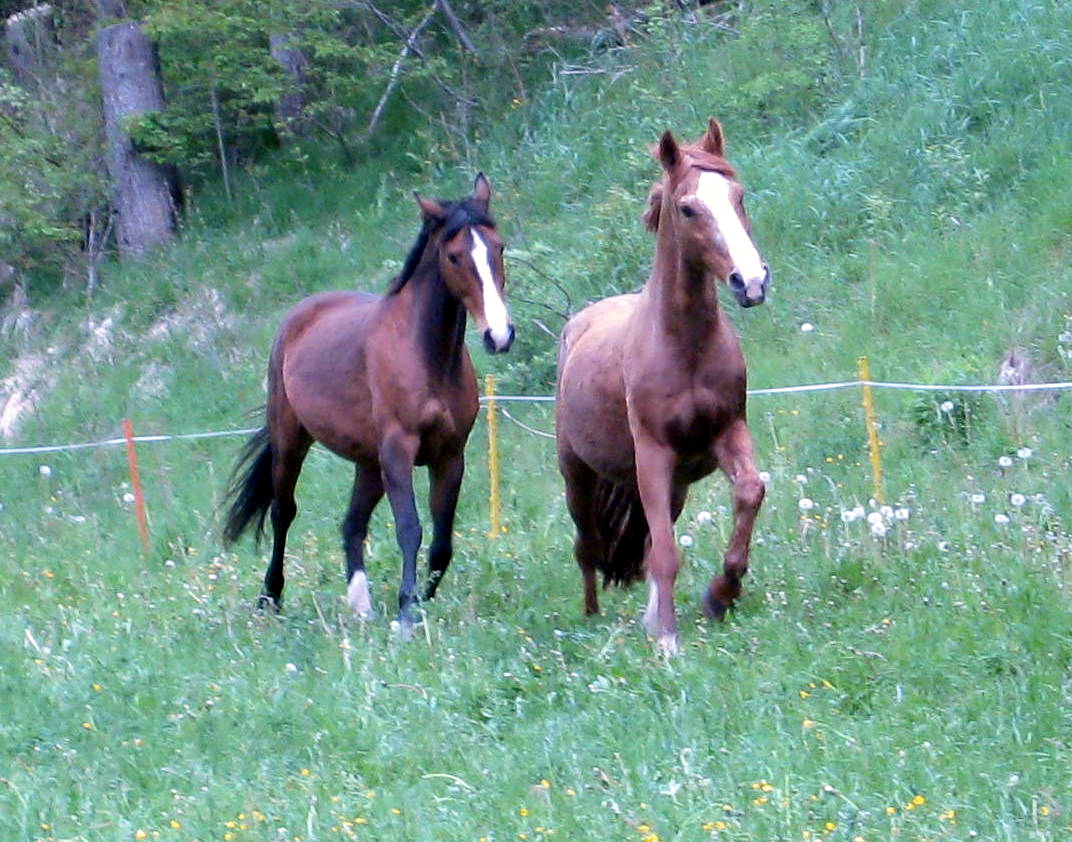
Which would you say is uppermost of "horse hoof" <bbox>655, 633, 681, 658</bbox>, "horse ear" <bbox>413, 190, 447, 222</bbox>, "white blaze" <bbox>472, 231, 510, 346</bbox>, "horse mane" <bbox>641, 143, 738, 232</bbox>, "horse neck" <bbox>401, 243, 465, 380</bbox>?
"horse mane" <bbox>641, 143, 738, 232</bbox>

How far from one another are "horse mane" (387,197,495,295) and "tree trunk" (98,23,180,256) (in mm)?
12476

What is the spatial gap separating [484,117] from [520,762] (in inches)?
579

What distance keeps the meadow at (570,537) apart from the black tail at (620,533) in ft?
0.77

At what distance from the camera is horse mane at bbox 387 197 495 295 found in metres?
8.88

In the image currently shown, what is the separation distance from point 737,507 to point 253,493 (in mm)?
4754

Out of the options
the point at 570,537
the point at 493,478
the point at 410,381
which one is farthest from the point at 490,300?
the point at 493,478

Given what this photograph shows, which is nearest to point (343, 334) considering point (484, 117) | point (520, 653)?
point (520, 653)

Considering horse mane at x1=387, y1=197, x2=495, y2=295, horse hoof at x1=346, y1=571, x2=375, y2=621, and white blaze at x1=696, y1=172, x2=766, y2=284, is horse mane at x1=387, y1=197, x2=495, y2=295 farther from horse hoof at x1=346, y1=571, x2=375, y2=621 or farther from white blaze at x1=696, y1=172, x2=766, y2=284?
white blaze at x1=696, y1=172, x2=766, y2=284

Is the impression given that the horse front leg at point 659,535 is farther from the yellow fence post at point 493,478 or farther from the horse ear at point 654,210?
the yellow fence post at point 493,478

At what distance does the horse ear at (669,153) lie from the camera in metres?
7.17

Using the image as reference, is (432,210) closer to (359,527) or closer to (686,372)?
(359,527)

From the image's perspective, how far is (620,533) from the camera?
29.1 feet

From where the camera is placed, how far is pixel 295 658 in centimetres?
791

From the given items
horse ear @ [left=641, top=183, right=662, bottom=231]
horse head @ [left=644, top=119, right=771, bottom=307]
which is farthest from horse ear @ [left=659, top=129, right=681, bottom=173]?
horse ear @ [left=641, top=183, right=662, bottom=231]
